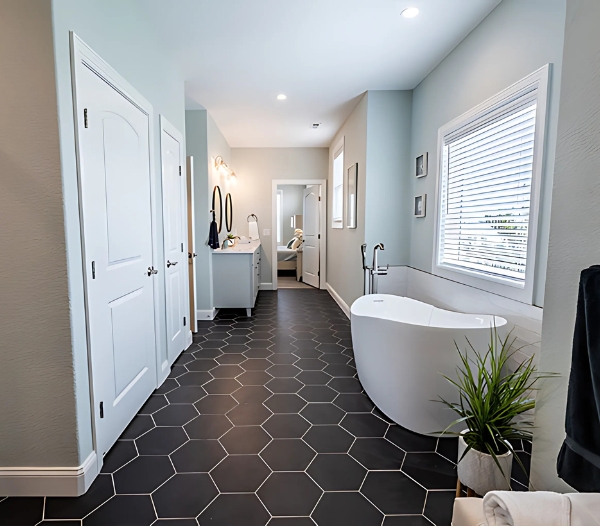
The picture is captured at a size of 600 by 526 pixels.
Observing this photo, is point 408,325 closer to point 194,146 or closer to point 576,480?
point 576,480

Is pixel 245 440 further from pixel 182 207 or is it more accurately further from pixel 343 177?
pixel 343 177

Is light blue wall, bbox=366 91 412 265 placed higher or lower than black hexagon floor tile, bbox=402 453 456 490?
higher

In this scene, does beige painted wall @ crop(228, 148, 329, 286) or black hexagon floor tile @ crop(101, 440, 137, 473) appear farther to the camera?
beige painted wall @ crop(228, 148, 329, 286)

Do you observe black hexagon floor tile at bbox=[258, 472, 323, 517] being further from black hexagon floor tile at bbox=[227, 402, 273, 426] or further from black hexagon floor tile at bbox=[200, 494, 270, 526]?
black hexagon floor tile at bbox=[227, 402, 273, 426]

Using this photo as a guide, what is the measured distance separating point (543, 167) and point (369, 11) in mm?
1526

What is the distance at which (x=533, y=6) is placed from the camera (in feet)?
6.73

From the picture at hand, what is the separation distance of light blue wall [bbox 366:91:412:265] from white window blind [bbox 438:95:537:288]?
802 millimetres

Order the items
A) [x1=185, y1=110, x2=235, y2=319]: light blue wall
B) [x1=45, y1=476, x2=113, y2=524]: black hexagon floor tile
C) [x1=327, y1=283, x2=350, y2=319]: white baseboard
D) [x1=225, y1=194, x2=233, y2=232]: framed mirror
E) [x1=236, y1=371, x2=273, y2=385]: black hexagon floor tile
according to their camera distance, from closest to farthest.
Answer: [x1=45, y1=476, x2=113, y2=524]: black hexagon floor tile
[x1=236, y1=371, x2=273, y2=385]: black hexagon floor tile
[x1=185, y1=110, x2=235, y2=319]: light blue wall
[x1=327, y1=283, x2=350, y2=319]: white baseboard
[x1=225, y1=194, x2=233, y2=232]: framed mirror

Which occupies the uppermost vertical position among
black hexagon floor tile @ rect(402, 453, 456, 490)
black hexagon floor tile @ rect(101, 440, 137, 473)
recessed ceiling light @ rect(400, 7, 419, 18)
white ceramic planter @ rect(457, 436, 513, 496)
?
recessed ceiling light @ rect(400, 7, 419, 18)

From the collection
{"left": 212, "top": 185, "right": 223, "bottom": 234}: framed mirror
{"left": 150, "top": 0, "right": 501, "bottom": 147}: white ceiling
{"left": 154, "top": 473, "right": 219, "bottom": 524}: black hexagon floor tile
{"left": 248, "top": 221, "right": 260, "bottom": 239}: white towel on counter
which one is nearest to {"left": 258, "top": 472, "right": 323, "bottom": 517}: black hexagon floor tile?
{"left": 154, "top": 473, "right": 219, "bottom": 524}: black hexagon floor tile

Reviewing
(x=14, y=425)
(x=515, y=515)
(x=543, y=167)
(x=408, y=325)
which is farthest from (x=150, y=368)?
(x=543, y=167)

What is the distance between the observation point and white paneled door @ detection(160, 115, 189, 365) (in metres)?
3.01

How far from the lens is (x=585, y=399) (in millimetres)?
871

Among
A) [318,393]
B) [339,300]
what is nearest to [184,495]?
[318,393]
